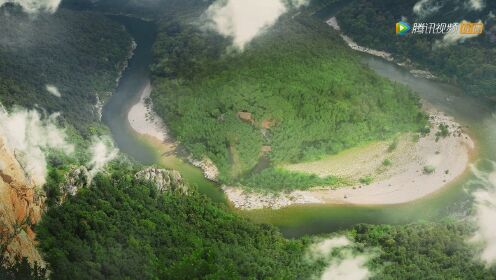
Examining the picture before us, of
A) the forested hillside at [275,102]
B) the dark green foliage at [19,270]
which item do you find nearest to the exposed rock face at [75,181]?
the dark green foliage at [19,270]

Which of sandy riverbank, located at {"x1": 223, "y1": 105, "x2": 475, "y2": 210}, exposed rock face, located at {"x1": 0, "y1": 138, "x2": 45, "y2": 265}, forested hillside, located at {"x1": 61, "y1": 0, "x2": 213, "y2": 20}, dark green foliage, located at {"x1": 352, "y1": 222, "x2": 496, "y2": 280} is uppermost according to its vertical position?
forested hillside, located at {"x1": 61, "y1": 0, "x2": 213, "y2": 20}

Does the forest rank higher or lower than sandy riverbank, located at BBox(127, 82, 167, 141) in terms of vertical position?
lower

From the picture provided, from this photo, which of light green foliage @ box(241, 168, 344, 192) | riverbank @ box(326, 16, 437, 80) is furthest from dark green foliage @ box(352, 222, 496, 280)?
riverbank @ box(326, 16, 437, 80)

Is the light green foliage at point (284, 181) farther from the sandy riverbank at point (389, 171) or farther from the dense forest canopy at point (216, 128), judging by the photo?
the sandy riverbank at point (389, 171)

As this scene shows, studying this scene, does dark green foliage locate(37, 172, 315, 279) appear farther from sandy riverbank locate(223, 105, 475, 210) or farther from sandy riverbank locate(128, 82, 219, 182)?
sandy riverbank locate(128, 82, 219, 182)

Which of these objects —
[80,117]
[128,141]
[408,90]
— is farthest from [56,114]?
[408,90]

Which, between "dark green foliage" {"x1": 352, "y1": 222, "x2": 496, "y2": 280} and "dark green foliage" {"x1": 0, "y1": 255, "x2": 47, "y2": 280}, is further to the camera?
"dark green foliage" {"x1": 352, "y1": 222, "x2": 496, "y2": 280}

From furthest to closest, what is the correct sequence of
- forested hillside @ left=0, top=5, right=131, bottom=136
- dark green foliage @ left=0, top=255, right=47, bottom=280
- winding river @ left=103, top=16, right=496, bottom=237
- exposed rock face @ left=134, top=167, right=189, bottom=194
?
forested hillside @ left=0, top=5, right=131, bottom=136 → winding river @ left=103, top=16, right=496, bottom=237 → exposed rock face @ left=134, top=167, right=189, bottom=194 → dark green foliage @ left=0, top=255, right=47, bottom=280
